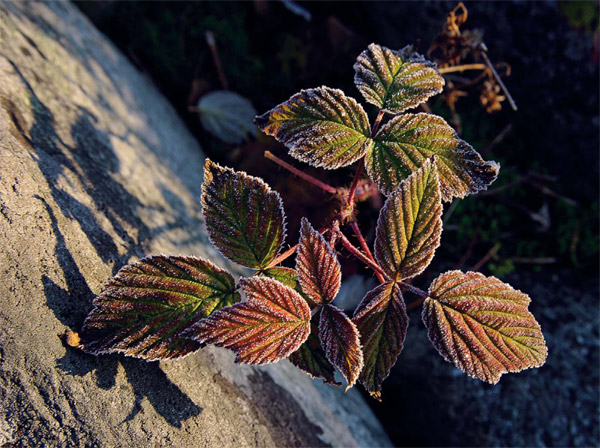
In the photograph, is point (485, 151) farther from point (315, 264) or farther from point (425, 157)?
point (315, 264)

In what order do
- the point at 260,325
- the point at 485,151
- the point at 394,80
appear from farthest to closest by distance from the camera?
the point at 485,151, the point at 394,80, the point at 260,325

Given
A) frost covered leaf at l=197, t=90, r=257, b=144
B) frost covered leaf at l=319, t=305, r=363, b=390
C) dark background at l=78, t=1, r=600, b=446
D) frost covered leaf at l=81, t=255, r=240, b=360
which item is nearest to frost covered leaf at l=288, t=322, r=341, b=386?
frost covered leaf at l=319, t=305, r=363, b=390

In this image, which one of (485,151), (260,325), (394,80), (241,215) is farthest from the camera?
A: (485,151)

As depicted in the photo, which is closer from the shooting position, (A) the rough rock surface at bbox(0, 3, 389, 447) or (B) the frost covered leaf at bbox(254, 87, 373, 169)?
(A) the rough rock surface at bbox(0, 3, 389, 447)

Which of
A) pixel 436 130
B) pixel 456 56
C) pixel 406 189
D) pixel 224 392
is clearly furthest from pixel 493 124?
pixel 224 392

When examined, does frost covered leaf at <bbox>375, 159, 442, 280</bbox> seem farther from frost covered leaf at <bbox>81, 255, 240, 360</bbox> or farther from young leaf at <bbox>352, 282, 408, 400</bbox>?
frost covered leaf at <bbox>81, 255, 240, 360</bbox>

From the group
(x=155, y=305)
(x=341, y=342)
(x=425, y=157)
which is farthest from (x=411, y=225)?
(x=155, y=305)
